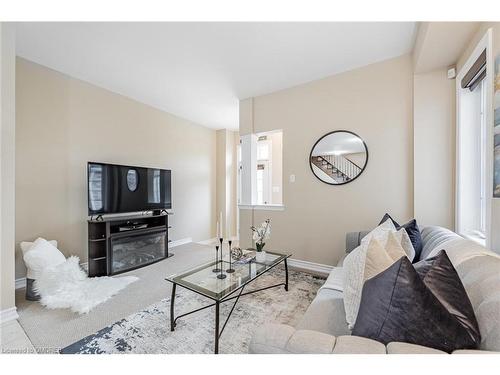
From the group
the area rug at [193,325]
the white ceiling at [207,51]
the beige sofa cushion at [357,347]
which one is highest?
the white ceiling at [207,51]

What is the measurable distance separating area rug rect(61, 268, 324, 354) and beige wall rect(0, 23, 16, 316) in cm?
89

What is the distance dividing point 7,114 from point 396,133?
3639mm

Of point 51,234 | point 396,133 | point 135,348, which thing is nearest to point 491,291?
point 135,348

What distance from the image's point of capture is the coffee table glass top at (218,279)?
1.54 metres

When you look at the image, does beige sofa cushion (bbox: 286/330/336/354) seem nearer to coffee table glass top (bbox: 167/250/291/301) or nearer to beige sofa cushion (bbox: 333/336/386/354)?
beige sofa cushion (bbox: 333/336/386/354)

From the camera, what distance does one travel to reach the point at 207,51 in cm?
227

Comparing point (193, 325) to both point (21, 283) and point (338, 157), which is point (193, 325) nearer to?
→ point (21, 283)

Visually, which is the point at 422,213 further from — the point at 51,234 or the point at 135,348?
the point at 51,234

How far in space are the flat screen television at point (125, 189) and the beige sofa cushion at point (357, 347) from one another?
9.89 ft

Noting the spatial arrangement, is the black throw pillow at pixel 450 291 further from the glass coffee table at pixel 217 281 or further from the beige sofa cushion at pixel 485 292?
the glass coffee table at pixel 217 281

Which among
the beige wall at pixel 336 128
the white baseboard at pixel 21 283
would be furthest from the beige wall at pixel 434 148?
the white baseboard at pixel 21 283

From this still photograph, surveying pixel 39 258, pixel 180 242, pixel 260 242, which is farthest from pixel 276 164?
pixel 39 258

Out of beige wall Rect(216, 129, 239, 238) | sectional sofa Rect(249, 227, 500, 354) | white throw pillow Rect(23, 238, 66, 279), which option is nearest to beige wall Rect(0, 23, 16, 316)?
white throw pillow Rect(23, 238, 66, 279)

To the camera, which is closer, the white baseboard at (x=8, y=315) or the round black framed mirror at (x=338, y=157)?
the white baseboard at (x=8, y=315)
